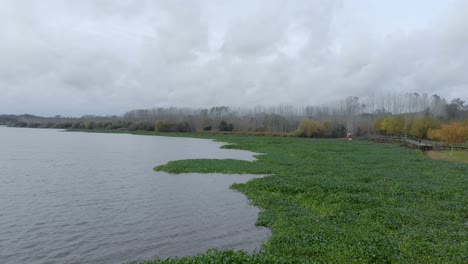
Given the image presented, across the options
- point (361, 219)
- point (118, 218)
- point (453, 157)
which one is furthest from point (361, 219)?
point (453, 157)

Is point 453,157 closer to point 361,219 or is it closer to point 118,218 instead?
point 361,219

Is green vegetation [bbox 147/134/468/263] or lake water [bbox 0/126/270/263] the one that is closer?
green vegetation [bbox 147/134/468/263]

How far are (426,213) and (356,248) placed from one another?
855 cm

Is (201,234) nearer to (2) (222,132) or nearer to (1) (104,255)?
(1) (104,255)

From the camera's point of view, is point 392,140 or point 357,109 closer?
point 392,140

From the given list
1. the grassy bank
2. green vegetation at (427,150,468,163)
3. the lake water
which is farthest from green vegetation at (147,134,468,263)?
green vegetation at (427,150,468,163)

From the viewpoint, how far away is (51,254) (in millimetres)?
14242

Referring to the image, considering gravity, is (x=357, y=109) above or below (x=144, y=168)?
above

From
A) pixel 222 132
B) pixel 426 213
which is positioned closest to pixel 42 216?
pixel 426 213

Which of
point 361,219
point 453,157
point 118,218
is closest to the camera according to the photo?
point 361,219

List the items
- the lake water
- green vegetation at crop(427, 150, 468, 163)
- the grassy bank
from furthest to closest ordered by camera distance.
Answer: green vegetation at crop(427, 150, 468, 163), the lake water, the grassy bank

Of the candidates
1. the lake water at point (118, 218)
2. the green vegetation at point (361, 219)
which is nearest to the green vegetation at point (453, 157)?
the green vegetation at point (361, 219)

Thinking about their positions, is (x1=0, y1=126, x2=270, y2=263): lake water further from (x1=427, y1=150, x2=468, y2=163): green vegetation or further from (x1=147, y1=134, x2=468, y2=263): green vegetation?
(x1=427, y1=150, x2=468, y2=163): green vegetation

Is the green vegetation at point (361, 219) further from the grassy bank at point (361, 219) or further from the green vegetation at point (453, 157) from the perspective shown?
the green vegetation at point (453, 157)
